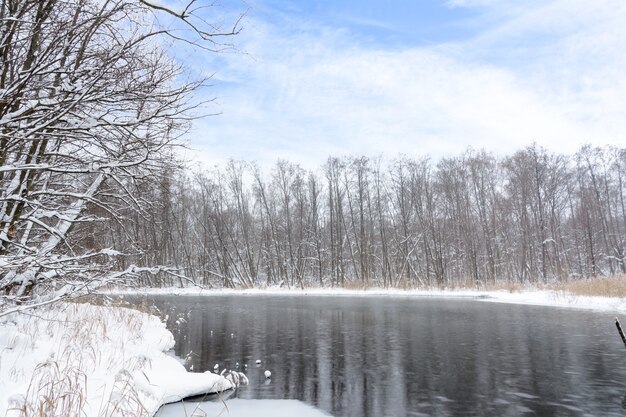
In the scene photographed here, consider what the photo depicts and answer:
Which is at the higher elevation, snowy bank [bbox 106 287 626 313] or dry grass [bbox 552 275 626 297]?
dry grass [bbox 552 275 626 297]

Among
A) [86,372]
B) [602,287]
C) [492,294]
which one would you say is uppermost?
[602,287]

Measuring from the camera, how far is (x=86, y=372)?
5766 mm

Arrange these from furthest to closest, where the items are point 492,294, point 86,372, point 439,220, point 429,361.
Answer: point 439,220 → point 492,294 → point 429,361 → point 86,372

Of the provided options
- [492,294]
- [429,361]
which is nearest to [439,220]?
[492,294]

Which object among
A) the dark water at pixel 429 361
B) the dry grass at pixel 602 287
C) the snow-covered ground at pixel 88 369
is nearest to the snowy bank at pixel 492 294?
the dry grass at pixel 602 287

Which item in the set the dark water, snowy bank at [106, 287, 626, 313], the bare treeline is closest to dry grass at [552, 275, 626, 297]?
snowy bank at [106, 287, 626, 313]

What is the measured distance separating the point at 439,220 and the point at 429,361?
113 ft

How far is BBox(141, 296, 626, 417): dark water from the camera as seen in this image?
6.59 m

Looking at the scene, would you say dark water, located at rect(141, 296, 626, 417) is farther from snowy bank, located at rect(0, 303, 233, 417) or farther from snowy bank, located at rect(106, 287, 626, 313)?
snowy bank, located at rect(106, 287, 626, 313)

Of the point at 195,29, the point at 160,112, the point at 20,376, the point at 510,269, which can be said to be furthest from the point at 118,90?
the point at 510,269

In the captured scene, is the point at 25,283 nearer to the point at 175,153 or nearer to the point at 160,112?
the point at 175,153

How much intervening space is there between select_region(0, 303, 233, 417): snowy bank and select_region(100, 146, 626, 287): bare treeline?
2982 centimetres

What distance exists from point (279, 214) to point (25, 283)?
45232 millimetres

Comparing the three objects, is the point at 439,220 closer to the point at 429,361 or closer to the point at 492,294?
the point at 492,294
